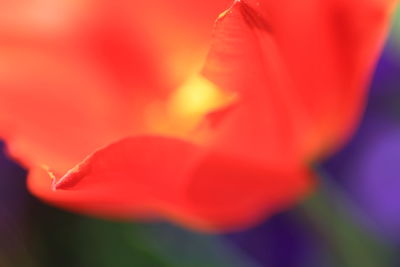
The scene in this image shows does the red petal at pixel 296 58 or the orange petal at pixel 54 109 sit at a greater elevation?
the orange petal at pixel 54 109

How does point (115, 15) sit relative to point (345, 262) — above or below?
above

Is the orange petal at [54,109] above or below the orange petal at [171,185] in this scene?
above

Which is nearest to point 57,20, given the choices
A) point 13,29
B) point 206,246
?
point 13,29

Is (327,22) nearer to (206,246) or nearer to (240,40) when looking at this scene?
(240,40)

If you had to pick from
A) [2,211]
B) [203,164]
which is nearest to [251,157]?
[203,164]

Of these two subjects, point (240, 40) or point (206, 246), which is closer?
point (240, 40)

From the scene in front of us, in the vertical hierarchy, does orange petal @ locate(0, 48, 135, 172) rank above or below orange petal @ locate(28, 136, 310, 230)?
above
